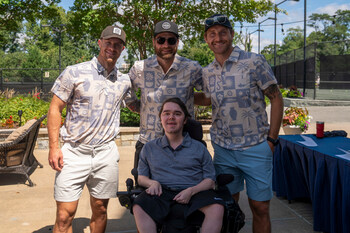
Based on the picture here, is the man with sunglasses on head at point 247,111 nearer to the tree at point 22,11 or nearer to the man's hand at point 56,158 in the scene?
the man's hand at point 56,158

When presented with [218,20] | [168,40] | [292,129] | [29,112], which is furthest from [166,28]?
[29,112]

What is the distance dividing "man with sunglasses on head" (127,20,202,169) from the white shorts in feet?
1.06

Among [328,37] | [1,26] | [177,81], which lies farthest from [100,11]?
[328,37]

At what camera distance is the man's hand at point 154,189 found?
2.64 m

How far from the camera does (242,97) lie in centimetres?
288

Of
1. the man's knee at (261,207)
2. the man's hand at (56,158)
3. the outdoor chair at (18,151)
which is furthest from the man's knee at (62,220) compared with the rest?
the outdoor chair at (18,151)

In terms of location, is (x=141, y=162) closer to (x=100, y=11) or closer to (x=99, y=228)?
(x=99, y=228)

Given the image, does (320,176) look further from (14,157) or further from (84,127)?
(14,157)

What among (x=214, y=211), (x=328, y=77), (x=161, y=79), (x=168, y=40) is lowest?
(x=214, y=211)

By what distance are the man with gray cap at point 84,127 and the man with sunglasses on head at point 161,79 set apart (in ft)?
0.98

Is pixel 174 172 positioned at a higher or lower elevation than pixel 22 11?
lower

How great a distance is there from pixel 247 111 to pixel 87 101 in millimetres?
1403

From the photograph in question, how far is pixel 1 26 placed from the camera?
643 inches

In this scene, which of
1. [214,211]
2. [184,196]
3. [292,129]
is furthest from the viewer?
[292,129]
